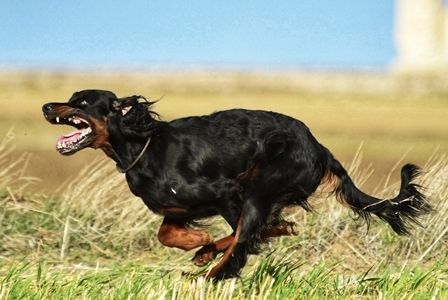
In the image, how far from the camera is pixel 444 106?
32531mm

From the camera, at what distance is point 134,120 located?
7.11 m

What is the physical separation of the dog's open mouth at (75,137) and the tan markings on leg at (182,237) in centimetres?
76

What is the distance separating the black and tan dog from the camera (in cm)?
695

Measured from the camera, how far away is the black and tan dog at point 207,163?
6.95m

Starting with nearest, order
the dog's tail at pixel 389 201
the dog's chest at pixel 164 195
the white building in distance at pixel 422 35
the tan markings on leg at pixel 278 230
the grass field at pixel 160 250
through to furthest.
Result: the grass field at pixel 160 250 < the dog's chest at pixel 164 195 < the tan markings on leg at pixel 278 230 < the dog's tail at pixel 389 201 < the white building in distance at pixel 422 35

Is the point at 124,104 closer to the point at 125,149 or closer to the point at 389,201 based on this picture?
the point at 125,149

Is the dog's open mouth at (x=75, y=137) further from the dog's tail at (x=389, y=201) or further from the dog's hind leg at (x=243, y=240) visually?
the dog's tail at (x=389, y=201)

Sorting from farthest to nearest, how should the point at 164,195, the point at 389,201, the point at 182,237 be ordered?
1. the point at 389,201
2. the point at 182,237
3. the point at 164,195

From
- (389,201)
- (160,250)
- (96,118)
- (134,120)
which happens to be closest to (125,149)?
(134,120)

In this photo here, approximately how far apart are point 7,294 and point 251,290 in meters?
1.40

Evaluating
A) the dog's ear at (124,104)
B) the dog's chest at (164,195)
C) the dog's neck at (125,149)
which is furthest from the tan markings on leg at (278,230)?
the dog's ear at (124,104)

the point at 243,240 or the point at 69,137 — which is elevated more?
the point at 69,137

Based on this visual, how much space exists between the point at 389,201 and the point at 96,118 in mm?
2133

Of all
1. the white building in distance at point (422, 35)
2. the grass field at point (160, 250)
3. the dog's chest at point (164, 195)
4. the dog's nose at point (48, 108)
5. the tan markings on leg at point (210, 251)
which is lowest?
the white building in distance at point (422, 35)
